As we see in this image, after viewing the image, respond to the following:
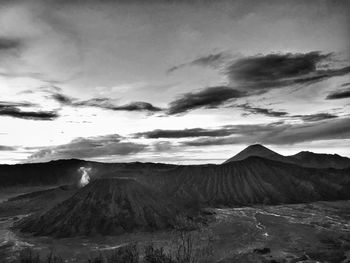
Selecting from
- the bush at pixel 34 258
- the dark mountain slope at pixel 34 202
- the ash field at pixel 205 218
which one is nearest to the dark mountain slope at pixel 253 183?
the ash field at pixel 205 218

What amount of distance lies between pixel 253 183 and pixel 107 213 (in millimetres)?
74280

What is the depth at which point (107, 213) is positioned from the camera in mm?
95562

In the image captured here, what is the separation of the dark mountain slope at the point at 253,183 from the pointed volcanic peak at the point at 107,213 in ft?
111

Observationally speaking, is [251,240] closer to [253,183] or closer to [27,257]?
[27,257]

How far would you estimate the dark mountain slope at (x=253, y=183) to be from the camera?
453 feet

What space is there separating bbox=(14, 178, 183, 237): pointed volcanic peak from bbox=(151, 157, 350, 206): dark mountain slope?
1336 inches

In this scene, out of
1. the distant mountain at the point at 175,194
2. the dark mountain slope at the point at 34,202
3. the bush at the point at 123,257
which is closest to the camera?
the bush at the point at 123,257

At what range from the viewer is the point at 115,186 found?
353 ft

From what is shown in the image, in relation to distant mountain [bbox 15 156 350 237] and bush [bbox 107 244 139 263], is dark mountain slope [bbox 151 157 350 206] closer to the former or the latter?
distant mountain [bbox 15 156 350 237]

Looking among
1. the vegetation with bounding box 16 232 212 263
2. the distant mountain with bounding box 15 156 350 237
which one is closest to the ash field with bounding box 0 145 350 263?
the distant mountain with bounding box 15 156 350 237

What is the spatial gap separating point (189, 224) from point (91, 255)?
32.7 m

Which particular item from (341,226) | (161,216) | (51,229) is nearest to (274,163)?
(341,226)

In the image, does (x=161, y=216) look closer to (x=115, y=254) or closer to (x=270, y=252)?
(x=115, y=254)

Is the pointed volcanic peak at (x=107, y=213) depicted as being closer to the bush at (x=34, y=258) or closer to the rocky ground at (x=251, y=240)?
the rocky ground at (x=251, y=240)
